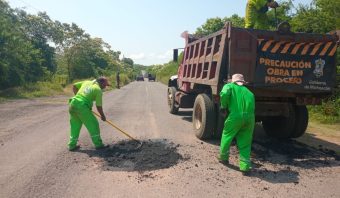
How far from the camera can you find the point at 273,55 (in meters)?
7.36

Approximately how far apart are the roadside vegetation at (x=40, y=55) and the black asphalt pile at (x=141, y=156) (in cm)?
1515

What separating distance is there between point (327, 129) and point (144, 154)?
20.6 feet

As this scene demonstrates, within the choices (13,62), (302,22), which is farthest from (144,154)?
(13,62)

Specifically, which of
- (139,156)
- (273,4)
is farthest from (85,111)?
(273,4)

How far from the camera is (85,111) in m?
7.45

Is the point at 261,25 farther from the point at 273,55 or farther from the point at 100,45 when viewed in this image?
the point at 100,45

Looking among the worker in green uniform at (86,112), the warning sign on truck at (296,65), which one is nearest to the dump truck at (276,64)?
the warning sign on truck at (296,65)

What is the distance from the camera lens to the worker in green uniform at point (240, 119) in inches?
246

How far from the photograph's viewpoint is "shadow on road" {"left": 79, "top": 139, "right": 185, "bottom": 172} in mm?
6414

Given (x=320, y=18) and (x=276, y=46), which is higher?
(x=320, y=18)

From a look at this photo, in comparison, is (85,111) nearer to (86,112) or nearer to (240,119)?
(86,112)

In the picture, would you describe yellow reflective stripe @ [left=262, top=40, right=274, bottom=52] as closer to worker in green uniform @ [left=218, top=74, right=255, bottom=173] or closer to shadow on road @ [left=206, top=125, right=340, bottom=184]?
worker in green uniform @ [left=218, top=74, right=255, bottom=173]

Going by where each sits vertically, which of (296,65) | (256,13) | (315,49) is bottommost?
(296,65)

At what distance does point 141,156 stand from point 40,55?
3587cm
